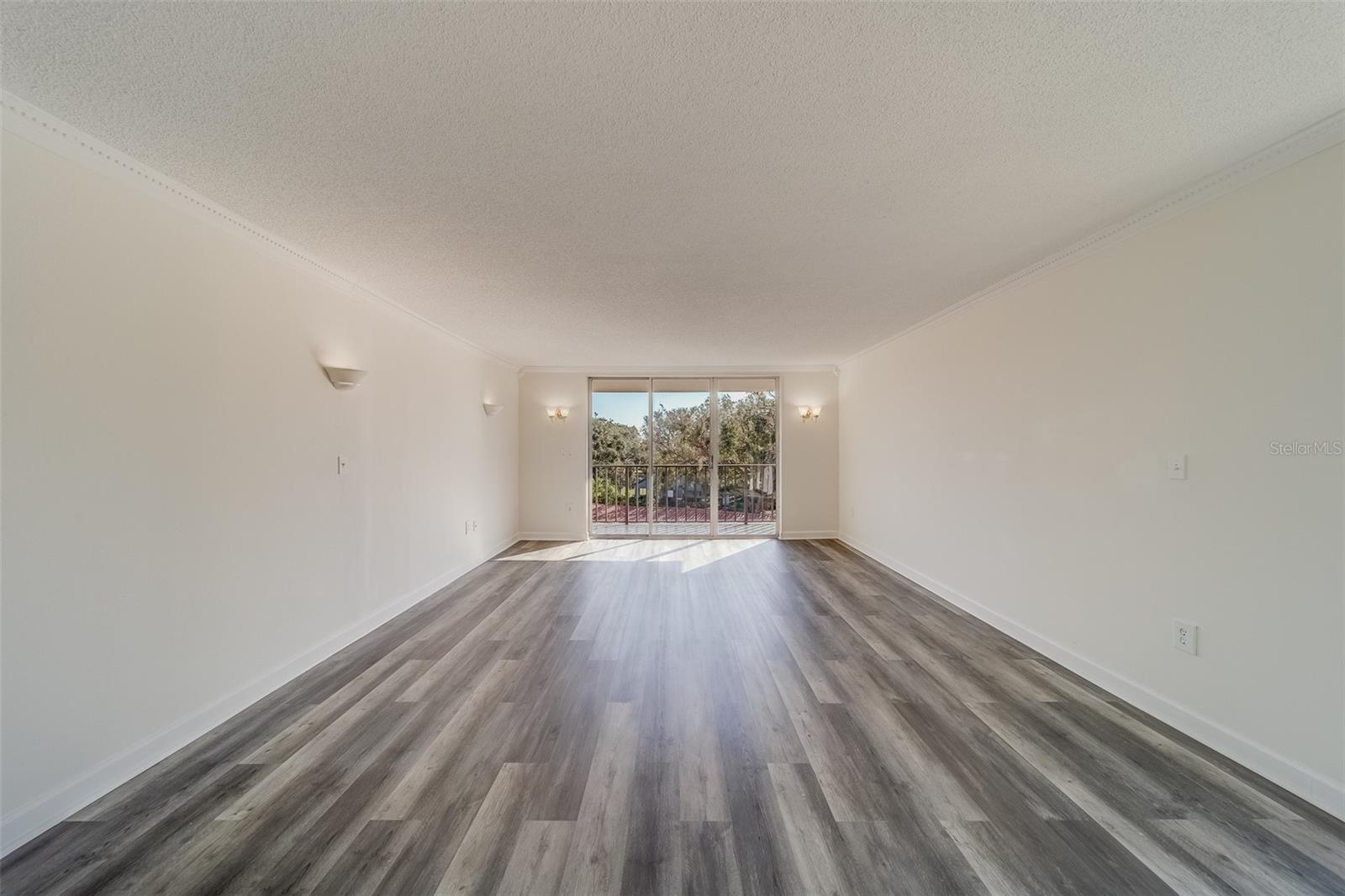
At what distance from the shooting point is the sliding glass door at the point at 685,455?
6.23m

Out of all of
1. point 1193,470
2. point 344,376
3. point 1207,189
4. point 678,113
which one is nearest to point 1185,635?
point 1193,470

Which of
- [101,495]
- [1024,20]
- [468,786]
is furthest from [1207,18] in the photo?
[101,495]

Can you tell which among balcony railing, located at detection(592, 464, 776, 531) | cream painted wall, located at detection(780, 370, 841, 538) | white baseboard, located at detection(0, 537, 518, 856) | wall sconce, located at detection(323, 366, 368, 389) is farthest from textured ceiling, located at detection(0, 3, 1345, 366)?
balcony railing, located at detection(592, 464, 776, 531)

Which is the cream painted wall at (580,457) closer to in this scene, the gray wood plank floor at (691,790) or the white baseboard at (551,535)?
the white baseboard at (551,535)

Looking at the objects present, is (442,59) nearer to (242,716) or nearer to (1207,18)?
(1207,18)

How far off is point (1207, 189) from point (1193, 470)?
120 centimetres

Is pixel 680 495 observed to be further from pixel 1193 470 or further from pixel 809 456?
pixel 1193 470

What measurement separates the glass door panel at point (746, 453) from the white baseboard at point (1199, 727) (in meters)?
3.36

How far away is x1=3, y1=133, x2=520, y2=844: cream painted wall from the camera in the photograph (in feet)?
4.73

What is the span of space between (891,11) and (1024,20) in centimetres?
36

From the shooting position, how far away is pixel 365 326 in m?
3.04

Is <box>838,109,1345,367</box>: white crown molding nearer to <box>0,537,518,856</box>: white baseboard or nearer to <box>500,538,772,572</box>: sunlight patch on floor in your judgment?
<box>500,538,772,572</box>: sunlight patch on floor

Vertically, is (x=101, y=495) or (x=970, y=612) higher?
(x=101, y=495)

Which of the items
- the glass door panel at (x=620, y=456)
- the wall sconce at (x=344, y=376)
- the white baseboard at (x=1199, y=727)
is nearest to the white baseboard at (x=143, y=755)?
the wall sconce at (x=344, y=376)
